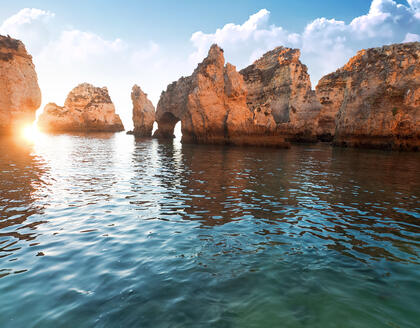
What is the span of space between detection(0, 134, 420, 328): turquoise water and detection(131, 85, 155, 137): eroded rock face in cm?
5220

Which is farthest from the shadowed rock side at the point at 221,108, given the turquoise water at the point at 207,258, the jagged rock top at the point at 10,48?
the jagged rock top at the point at 10,48

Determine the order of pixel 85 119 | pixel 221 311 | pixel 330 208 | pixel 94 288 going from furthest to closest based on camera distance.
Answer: pixel 85 119
pixel 330 208
pixel 94 288
pixel 221 311

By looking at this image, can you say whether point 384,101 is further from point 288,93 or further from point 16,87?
point 16,87

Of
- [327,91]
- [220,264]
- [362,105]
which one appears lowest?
[220,264]

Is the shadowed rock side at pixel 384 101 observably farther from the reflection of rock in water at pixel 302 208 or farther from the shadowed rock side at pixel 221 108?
the reflection of rock in water at pixel 302 208

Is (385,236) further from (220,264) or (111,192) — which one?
(111,192)

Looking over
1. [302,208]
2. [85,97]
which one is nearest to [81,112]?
[85,97]

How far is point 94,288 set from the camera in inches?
140

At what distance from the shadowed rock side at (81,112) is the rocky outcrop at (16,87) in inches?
1517

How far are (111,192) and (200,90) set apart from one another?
25214mm

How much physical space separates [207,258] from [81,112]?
8206 cm

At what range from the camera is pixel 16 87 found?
33688mm

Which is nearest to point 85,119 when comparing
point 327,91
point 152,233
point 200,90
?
point 200,90

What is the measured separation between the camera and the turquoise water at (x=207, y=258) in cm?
313
